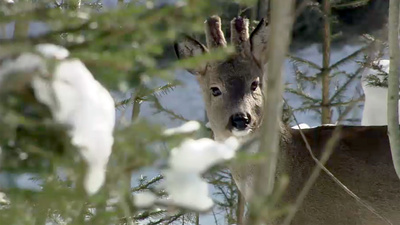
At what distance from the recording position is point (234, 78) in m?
4.50

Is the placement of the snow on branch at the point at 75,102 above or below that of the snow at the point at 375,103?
below

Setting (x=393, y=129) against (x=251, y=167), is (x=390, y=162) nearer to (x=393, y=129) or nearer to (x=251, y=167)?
(x=251, y=167)

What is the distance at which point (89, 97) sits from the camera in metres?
1.21

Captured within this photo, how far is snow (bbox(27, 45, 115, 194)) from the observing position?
1.15m

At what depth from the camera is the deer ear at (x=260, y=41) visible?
4465 millimetres

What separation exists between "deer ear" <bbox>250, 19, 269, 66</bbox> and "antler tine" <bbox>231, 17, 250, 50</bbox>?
2.4 inches

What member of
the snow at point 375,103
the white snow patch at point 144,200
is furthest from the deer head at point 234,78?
the white snow patch at point 144,200

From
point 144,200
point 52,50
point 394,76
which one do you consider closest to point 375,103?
point 394,76

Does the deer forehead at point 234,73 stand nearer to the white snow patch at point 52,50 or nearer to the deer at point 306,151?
the deer at point 306,151

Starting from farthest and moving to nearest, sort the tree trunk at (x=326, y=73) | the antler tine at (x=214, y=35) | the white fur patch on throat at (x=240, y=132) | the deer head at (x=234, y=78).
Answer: the tree trunk at (x=326, y=73) → the antler tine at (x=214, y=35) → the deer head at (x=234, y=78) → the white fur patch on throat at (x=240, y=132)

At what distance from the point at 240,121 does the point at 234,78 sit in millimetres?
458

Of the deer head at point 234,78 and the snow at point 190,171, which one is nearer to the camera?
the snow at point 190,171

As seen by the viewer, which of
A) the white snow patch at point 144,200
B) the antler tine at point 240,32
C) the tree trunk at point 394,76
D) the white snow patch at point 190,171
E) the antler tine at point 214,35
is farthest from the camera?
the antler tine at point 240,32

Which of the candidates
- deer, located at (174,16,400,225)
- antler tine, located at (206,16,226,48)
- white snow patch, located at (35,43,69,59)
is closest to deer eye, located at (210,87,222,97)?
deer, located at (174,16,400,225)
